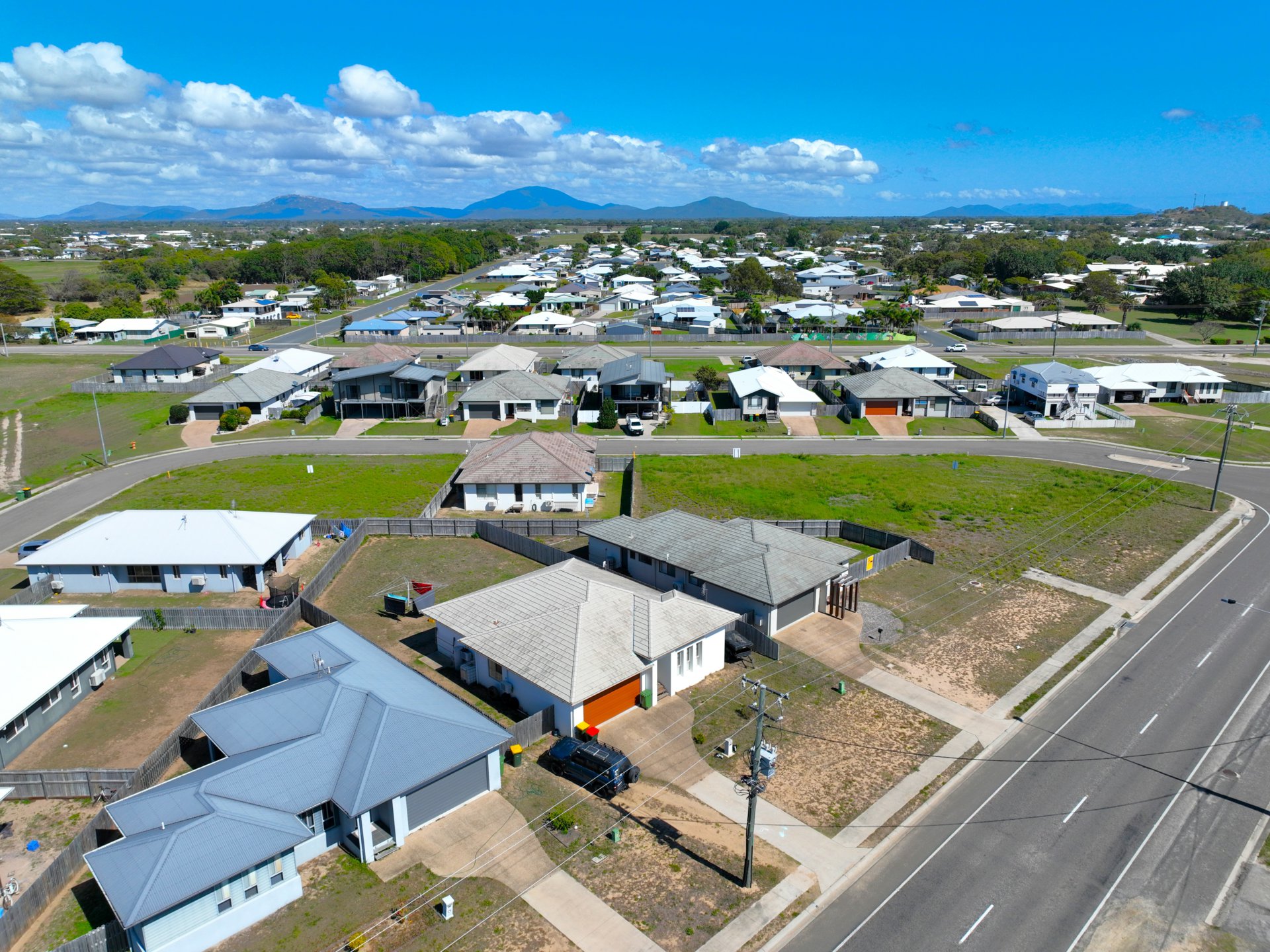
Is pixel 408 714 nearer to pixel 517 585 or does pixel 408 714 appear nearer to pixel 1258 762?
pixel 517 585

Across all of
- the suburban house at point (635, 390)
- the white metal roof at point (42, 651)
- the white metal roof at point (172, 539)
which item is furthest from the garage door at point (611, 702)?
the suburban house at point (635, 390)

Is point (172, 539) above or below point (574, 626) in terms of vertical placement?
below

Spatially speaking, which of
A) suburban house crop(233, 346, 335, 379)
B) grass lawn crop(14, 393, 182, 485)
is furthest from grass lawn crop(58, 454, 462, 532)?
suburban house crop(233, 346, 335, 379)

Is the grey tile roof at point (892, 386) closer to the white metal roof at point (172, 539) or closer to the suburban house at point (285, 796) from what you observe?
the white metal roof at point (172, 539)

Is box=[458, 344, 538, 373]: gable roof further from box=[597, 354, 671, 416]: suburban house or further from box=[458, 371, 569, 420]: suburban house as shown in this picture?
box=[597, 354, 671, 416]: suburban house

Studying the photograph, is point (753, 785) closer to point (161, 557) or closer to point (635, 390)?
point (161, 557)

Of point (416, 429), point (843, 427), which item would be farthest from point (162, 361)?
point (843, 427)
